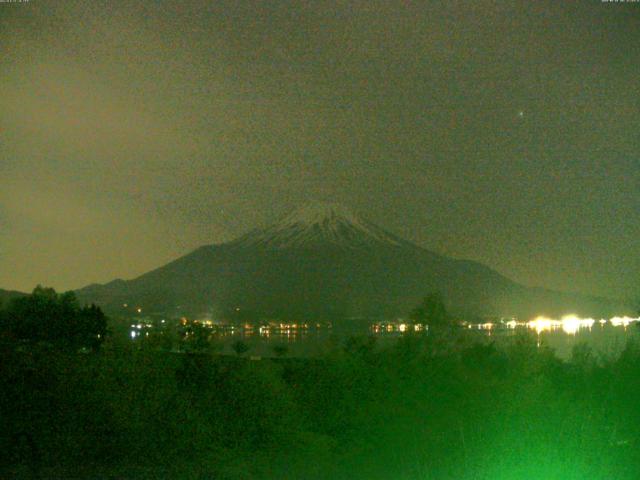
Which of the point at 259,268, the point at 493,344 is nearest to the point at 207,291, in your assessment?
the point at 259,268

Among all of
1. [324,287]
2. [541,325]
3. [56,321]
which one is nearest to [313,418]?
[56,321]

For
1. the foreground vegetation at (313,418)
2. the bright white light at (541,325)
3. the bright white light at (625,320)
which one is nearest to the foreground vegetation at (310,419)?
the foreground vegetation at (313,418)

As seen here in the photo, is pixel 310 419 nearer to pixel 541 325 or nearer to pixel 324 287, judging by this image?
pixel 541 325

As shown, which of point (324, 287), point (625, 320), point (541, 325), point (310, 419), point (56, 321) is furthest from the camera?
point (324, 287)

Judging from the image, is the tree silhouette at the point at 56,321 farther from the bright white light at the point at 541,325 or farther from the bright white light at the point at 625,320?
the bright white light at the point at 625,320

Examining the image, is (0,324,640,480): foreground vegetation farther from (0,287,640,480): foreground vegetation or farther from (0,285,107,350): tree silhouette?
(0,285,107,350): tree silhouette

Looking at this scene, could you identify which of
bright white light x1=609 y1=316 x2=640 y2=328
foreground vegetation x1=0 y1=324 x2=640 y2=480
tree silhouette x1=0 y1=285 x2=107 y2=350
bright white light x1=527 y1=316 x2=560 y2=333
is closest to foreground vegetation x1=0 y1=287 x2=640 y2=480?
foreground vegetation x1=0 y1=324 x2=640 y2=480

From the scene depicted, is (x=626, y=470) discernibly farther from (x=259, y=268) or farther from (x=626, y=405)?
(x=259, y=268)

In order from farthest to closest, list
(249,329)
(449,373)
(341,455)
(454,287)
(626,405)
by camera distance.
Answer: (454,287) < (249,329) < (449,373) < (626,405) < (341,455)
